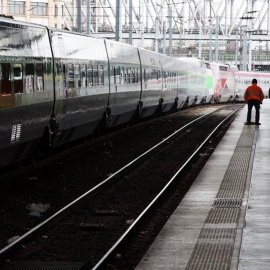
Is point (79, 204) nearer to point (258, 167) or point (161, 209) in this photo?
point (161, 209)

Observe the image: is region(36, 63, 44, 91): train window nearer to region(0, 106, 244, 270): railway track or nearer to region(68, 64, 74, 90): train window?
region(0, 106, 244, 270): railway track

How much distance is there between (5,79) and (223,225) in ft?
15.6

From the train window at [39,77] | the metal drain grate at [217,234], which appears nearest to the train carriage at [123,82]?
the train window at [39,77]

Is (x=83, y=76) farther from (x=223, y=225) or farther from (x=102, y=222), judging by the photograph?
(x=223, y=225)

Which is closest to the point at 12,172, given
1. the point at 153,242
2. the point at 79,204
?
the point at 79,204

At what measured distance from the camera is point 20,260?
9.36 m

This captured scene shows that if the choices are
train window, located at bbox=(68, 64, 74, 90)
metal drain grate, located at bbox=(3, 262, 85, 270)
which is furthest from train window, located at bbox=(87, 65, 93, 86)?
metal drain grate, located at bbox=(3, 262, 85, 270)

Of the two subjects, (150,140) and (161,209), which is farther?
(150,140)

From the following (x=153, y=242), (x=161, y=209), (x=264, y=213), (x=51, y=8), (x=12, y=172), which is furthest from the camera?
(x=51, y=8)

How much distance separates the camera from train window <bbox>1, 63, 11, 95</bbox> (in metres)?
13.4

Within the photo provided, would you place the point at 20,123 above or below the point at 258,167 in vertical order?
above

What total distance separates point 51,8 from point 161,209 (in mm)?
102078

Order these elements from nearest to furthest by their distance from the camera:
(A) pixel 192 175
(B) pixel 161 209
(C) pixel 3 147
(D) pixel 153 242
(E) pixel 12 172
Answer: (D) pixel 153 242 < (B) pixel 161 209 < (C) pixel 3 147 < (E) pixel 12 172 < (A) pixel 192 175

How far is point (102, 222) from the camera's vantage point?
11.8 meters
